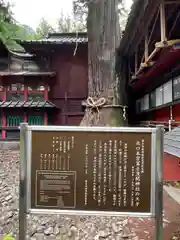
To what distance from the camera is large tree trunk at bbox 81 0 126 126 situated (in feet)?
20.2

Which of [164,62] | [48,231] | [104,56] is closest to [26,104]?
[104,56]

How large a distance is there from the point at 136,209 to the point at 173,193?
263cm

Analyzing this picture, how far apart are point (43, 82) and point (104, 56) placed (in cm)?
596

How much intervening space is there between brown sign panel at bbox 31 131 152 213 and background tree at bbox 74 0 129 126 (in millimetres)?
3851

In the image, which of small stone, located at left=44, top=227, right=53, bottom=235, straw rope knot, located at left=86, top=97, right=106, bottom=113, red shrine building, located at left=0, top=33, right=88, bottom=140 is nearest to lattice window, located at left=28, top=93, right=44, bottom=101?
red shrine building, located at left=0, top=33, right=88, bottom=140

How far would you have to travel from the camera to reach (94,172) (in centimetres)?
220

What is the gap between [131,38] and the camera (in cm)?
542

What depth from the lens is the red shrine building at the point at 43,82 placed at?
11.3 metres

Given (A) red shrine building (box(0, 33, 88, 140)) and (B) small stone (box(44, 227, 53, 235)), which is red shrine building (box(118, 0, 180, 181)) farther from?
(A) red shrine building (box(0, 33, 88, 140))

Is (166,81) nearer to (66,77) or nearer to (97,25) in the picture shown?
(97,25)

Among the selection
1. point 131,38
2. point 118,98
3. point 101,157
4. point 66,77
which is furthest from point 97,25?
point 66,77

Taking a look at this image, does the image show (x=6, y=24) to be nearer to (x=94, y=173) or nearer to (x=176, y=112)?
(x=176, y=112)

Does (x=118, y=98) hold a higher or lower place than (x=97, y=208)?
higher

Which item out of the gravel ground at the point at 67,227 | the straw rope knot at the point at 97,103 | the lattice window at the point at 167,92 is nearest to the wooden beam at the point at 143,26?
the lattice window at the point at 167,92
